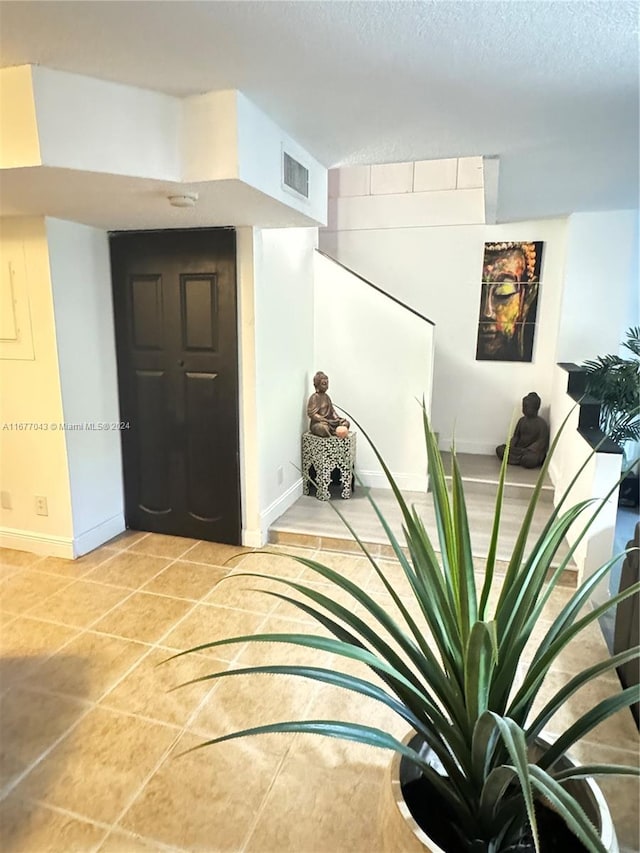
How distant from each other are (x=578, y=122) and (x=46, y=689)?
126 inches

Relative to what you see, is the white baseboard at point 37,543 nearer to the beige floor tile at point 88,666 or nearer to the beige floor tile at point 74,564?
the beige floor tile at point 74,564

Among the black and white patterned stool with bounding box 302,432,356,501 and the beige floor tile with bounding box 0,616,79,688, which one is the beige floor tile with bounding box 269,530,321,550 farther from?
the beige floor tile with bounding box 0,616,79,688

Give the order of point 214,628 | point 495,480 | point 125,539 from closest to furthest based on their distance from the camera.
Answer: point 214,628 < point 125,539 < point 495,480

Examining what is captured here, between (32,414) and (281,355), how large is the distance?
1.57 m

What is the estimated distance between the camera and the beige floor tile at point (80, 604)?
261 cm

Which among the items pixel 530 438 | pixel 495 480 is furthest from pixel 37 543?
pixel 530 438

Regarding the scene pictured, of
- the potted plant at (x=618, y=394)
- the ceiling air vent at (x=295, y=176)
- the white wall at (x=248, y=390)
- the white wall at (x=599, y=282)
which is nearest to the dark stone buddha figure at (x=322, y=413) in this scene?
the white wall at (x=248, y=390)

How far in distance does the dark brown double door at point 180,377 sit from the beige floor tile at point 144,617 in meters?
0.74

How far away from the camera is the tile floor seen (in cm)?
155

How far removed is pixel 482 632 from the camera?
80 cm

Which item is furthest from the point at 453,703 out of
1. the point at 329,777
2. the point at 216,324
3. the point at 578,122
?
the point at 216,324

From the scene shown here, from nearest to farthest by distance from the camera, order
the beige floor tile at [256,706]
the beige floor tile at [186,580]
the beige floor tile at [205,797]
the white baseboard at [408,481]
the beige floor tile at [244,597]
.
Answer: the beige floor tile at [205,797], the beige floor tile at [256,706], the beige floor tile at [244,597], the beige floor tile at [186,580], the white baseboard at [408,481]

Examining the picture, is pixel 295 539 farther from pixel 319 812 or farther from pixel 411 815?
pixel 411 815

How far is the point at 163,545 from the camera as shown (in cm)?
344
